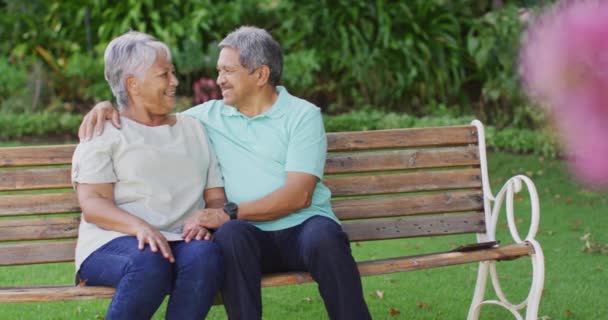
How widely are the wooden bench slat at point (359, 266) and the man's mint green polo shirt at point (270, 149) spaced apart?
283mm

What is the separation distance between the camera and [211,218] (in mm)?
3041

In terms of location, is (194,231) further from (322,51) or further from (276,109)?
(322,51)

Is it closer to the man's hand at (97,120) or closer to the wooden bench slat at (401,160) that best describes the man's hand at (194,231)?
the man's hand at (97,120)

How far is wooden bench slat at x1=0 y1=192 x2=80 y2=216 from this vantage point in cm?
326

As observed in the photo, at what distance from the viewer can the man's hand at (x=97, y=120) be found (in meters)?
3.00

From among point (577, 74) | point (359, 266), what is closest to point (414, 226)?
point (359, 266)

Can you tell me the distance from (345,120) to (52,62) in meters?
3.82

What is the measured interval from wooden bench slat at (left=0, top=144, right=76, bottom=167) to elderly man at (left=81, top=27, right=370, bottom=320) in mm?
304

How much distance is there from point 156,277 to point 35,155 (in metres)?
0.90

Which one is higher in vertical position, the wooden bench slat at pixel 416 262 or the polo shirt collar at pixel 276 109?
the polo shirt collar at pixel 276 109

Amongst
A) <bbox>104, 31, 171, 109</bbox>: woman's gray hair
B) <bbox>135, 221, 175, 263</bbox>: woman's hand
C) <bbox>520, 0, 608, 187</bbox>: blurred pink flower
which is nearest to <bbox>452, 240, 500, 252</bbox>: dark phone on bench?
<bbox>135, 221, 175, 263</bbox>: woman's hand

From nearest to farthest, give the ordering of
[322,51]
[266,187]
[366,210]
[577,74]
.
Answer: [577,74]
[266,187]
[366,210]
[322,51]

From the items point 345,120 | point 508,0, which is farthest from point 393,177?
point 508,0

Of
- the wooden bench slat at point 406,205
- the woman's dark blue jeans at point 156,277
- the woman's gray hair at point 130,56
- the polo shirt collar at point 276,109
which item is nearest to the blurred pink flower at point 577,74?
the woman's dark blue jeans at point 156,277
